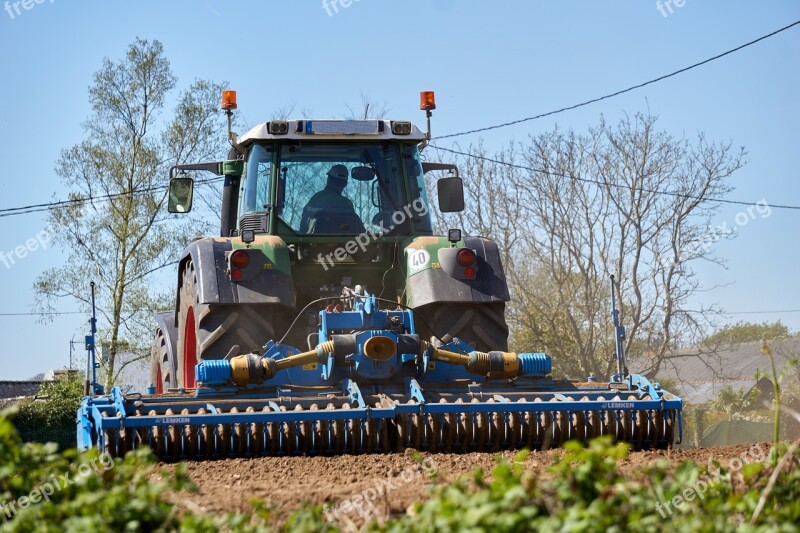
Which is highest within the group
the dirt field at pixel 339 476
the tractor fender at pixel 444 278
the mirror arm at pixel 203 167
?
the mirror arm at pixel 203 167

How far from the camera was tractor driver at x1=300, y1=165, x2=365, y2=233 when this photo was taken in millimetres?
7906

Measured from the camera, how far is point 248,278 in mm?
7262

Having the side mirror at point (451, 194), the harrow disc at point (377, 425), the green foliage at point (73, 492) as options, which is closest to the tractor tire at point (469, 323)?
the harrow disc at point (377, 425)

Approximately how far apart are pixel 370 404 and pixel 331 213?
1799mm

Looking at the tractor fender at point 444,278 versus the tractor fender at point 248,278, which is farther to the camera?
the tractor fender at point 444,278

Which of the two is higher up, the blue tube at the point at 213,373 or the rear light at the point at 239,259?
the rear light at the point at 239,259

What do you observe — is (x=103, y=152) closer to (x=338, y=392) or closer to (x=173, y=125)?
(x=173, y=125)

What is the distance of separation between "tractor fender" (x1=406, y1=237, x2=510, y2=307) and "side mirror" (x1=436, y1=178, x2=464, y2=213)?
35.2 inches

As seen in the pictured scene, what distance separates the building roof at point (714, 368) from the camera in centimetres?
2155

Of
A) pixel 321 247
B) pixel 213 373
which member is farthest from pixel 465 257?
pixel 213 373

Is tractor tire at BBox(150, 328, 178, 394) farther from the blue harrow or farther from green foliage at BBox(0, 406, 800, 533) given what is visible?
green foliage at BBox(0, 406, 800, 533)

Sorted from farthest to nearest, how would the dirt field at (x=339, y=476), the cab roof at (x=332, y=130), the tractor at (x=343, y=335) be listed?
the cab roof at (x=332, y=130) < the tractor at (x=343, y=335) < the dirt field at (x=339, y=476)

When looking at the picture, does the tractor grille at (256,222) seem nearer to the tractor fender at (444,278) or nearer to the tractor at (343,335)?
the tractor at (343,335)

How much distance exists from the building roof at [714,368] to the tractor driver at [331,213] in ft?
44.1
